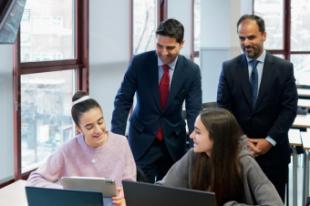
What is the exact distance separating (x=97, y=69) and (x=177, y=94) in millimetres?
1360

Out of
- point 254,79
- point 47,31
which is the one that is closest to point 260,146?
point 254,79

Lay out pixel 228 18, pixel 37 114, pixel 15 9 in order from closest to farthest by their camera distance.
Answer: pixel 15 9 → pixel 37 114 → pixel 228 18

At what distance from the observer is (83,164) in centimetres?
229

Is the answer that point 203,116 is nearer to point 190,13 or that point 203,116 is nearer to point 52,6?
point 52,6

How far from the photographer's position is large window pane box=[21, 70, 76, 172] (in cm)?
319

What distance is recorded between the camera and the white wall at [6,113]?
2.85 metres

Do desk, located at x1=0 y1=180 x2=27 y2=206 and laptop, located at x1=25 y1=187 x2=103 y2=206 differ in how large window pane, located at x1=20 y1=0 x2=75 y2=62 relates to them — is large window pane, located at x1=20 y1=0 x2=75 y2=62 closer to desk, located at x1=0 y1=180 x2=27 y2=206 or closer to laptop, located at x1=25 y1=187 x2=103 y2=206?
desk, located at x1=0 y1=180 x2=27 y2=206

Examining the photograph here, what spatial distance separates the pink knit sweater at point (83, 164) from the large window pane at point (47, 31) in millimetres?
1058

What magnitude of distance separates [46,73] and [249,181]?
76.3 inches

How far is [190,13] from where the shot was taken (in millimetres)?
6609

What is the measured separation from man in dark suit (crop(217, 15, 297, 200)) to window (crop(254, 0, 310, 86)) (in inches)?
229

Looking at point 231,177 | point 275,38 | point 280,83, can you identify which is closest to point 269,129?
point 280,83

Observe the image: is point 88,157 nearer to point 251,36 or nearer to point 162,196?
point 162,196

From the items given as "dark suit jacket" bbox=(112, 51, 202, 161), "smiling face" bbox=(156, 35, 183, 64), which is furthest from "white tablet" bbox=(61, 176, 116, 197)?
"smiling face" bbox=(156, 35, 183, 64)
